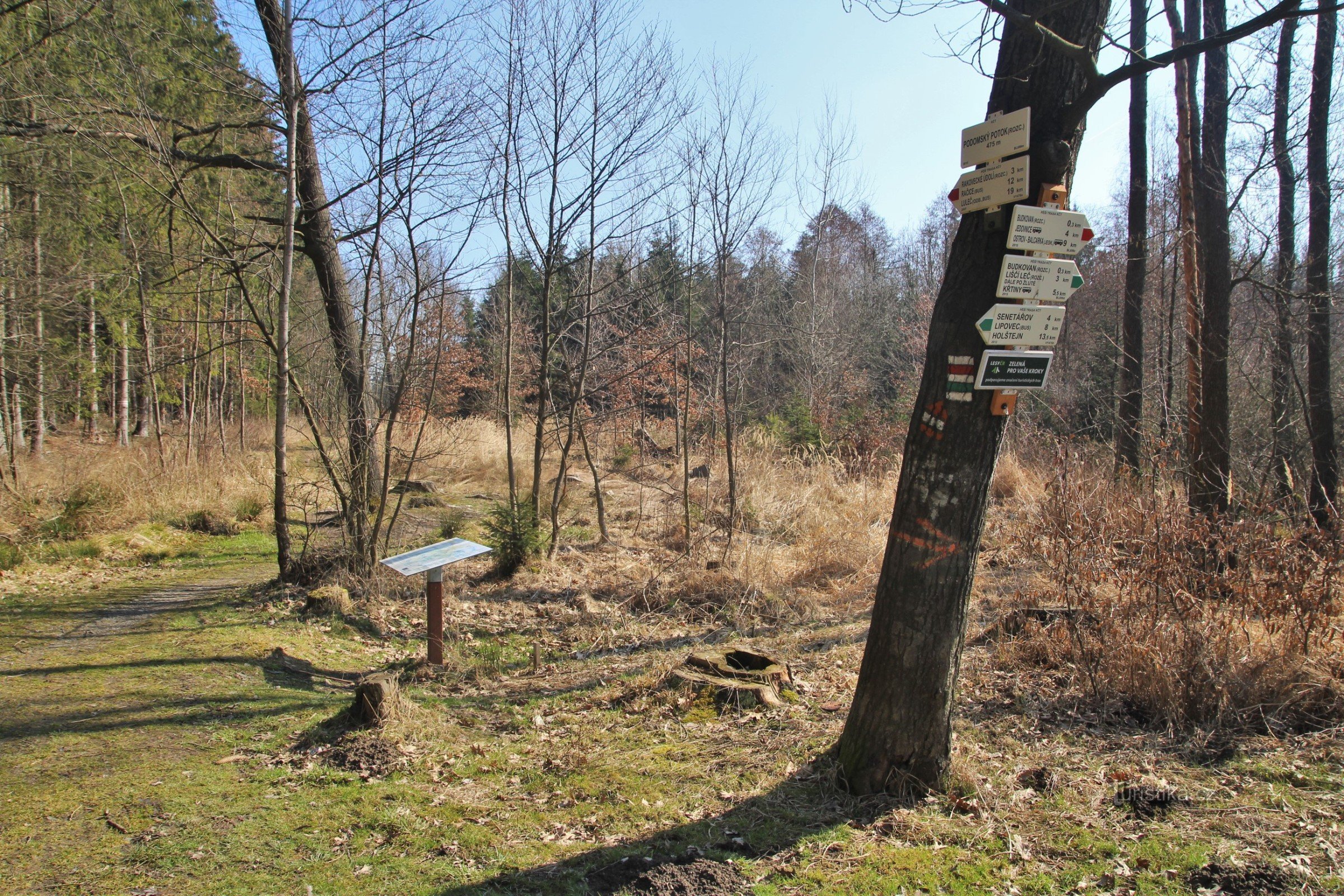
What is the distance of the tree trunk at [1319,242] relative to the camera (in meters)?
9.38

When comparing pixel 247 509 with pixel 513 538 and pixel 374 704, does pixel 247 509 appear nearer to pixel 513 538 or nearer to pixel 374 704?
pixel 513 538

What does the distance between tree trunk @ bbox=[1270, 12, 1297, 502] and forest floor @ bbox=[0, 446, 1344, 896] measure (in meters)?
7.04

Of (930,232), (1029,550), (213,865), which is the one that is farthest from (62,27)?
(930,232)

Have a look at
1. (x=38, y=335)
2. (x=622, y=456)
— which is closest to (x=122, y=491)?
(x=38, y=335)

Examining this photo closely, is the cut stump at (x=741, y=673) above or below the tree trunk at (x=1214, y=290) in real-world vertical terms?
below

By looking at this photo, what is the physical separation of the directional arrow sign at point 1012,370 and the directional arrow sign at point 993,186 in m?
0.64

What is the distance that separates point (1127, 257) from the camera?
11.5 metres

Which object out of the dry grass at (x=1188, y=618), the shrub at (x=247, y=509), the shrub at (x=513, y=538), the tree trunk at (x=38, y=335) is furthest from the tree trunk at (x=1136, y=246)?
Result: the tree trunk at (x=38, y=335)

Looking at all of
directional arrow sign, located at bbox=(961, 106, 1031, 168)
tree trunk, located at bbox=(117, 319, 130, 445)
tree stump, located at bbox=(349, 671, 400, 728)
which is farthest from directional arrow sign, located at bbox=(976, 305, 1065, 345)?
tree trunk, located at bbox=(117, 319, 130, 445)

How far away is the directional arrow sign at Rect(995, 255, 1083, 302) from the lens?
313 cm

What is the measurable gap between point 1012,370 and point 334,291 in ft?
26.7

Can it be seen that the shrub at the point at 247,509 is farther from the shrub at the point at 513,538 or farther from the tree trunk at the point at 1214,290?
the tree trunk at the point at 1214,290

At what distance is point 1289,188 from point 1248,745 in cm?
968

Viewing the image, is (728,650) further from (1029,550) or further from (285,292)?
(285,292)
